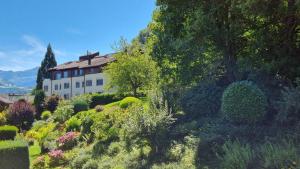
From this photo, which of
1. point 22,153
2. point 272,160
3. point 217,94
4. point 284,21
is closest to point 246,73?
point 217,94

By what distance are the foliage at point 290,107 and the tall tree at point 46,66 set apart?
75.1 meters

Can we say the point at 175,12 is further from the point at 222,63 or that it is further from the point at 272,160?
the point at 272,160

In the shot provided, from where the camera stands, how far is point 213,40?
1681 cm

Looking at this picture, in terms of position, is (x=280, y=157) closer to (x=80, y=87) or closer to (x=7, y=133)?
(x=7, y=133)

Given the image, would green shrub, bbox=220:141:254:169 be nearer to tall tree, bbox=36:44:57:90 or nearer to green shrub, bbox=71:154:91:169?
green shrub, bbox=71:154:91:169

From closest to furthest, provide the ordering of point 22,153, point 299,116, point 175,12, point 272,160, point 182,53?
1. point 272,160
2. point 299,116
3. point 22,153
4. point 182,53
5. point 175,12

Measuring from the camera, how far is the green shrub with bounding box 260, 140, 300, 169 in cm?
846

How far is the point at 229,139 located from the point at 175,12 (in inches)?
326

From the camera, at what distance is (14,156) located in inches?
531

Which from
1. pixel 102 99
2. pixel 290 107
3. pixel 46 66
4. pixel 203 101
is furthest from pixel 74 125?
pixel 46 66

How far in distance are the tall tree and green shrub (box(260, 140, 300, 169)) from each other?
253ft

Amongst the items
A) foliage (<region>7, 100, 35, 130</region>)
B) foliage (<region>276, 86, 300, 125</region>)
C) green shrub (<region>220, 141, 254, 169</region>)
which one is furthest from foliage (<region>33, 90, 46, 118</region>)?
green shrub (<region>220, 141, 254, 169</region>)

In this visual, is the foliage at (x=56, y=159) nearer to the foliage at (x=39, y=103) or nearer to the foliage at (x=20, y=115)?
the foliage at (x=20, y=115)

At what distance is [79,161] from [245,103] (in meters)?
6.68
